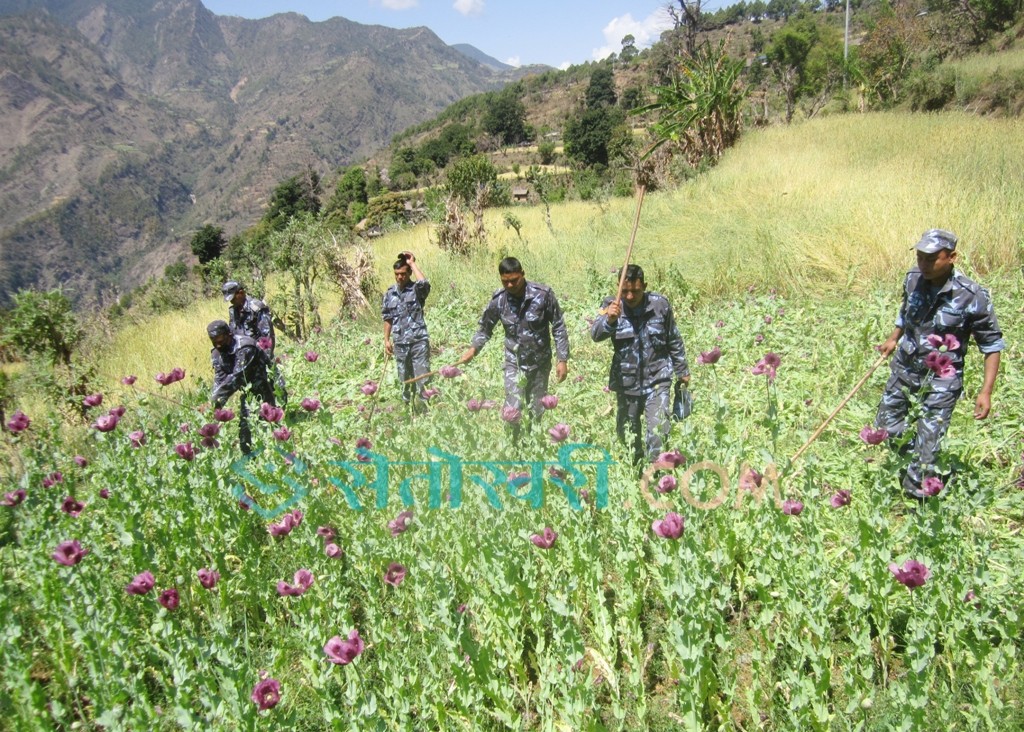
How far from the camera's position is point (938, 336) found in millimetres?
2566

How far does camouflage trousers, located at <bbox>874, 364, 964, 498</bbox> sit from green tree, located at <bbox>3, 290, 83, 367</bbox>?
7822mm

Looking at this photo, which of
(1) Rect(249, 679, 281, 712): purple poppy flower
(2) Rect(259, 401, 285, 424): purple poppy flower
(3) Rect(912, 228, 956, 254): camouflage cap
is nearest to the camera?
(1) Rect(249, 679, 281, 712): purple poppy flower

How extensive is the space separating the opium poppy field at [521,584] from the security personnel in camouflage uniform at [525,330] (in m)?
0.60

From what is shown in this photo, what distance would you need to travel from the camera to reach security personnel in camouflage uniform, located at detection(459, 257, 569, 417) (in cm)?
386

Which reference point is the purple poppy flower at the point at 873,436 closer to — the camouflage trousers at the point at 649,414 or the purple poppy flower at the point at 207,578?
the camouflage trousers at the point at 649,414

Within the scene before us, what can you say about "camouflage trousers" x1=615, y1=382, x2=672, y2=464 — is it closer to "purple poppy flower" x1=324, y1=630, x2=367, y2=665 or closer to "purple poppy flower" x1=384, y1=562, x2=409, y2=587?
"purple poppy flower" x1=384, y1=562, x2=409, y2=587

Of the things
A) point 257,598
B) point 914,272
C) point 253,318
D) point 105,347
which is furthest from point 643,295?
point 105,347

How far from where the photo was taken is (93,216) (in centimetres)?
18062

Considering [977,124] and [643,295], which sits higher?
[977,124]

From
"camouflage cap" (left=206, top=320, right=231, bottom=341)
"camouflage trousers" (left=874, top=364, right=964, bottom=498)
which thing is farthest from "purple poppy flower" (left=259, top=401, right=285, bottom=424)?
"camouflage trousers" (left=874, top=364, right=964, bottom=498)

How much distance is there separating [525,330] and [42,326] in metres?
6.09

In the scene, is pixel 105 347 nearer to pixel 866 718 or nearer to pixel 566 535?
pixel 566 535

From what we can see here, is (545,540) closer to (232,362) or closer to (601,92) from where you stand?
(232,362)

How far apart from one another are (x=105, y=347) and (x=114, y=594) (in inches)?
340
